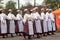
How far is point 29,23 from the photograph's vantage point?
17.4 meters

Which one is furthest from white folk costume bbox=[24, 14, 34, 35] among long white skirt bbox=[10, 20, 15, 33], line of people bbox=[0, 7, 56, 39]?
long white skirt bbox=[10, 20, 15, 33]

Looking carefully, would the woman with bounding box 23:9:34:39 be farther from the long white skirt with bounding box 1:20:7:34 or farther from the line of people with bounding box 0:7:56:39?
the long white skirt with bounding box 1:20:7:34

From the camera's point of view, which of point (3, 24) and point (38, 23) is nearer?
point (38, 23)

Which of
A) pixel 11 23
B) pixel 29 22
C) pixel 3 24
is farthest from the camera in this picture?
pixel 11 23

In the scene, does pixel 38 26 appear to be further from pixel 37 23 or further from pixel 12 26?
pixel 12 26

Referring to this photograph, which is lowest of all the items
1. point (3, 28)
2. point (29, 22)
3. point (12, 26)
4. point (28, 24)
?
point (3, 28)

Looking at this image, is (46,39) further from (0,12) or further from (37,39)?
(0,12)

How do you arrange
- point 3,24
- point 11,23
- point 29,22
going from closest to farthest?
1. point 29,22
2. point 3,24
3. point 11,23

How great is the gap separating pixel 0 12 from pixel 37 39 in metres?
3.24

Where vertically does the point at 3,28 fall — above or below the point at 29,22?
below

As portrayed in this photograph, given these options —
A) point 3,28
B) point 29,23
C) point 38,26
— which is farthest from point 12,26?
point 29,23

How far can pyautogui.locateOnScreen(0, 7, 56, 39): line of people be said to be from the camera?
682 inches

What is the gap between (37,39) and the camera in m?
17.4

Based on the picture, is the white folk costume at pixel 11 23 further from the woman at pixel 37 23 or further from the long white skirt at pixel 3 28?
the woman at pixel 37 23
